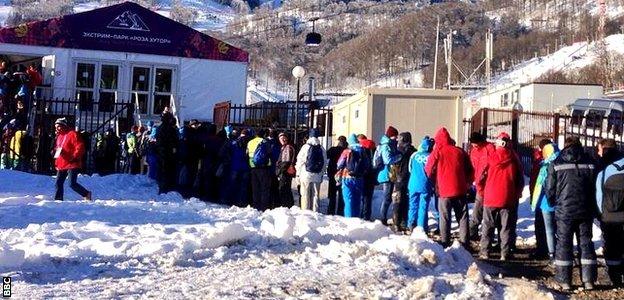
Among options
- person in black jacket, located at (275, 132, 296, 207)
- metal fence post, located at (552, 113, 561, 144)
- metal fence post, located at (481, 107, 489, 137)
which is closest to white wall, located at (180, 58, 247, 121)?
metal fence post, located at (481, 107, 489, 137)

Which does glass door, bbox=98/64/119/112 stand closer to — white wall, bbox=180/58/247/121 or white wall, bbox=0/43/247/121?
white wall, bbox=0/43/247/121

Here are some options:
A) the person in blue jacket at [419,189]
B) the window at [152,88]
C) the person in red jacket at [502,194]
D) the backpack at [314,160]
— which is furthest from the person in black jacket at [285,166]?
the window at [152,88]

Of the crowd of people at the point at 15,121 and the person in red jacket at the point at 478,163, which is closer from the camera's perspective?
the person in red jacket at the point at 478,163

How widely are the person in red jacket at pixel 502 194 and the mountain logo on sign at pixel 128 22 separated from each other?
25152 millimetres

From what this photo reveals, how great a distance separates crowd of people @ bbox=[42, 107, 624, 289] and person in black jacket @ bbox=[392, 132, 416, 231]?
0.02m

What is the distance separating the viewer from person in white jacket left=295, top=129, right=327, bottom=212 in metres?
12.8

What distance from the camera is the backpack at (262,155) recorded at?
13.6 meters

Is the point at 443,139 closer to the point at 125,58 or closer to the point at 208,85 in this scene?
the point at 125,58

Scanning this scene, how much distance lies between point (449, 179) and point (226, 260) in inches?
141

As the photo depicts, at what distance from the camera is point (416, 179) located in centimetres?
1136

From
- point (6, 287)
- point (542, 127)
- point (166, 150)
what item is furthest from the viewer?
point (542, 127)

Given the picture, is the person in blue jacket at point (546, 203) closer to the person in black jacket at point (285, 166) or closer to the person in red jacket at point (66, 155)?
the person in black jacket at point (285, 166)

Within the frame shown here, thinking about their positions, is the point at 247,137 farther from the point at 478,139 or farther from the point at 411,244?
the point at 411,244

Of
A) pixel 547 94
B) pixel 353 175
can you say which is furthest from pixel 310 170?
pixel 547 94
